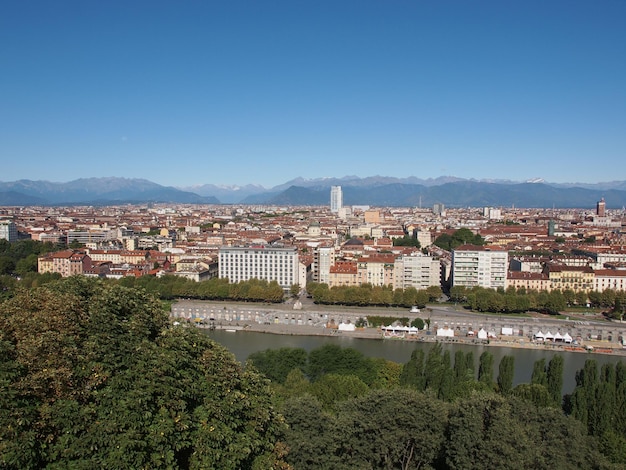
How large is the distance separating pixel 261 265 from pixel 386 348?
6.43 metres

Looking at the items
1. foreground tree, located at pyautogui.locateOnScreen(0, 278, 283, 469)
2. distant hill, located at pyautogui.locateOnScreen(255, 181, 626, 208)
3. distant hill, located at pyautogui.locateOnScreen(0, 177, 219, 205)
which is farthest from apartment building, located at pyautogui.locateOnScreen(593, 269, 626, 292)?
distant hill, located at pyautogui.locateOnScreen(0, 177, 219, 205)

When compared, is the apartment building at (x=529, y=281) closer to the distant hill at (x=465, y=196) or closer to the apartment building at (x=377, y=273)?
the apartment building at (x=377, y=273)

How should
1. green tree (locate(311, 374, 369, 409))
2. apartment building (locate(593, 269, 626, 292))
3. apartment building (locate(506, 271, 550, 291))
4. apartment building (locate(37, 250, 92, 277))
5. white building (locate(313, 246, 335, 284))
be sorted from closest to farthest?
green tree (locate(311, 374, 369, 409)), apartment building (locate(593, 269, 626, 292)), apartment building (locate(506, 271, 550, 291)), white building (locate(313, 246, 335, 284)), apartment building (locate(37, 250, 92, 277))

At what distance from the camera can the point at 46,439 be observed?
2.62m

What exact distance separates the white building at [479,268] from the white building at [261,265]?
454 cm

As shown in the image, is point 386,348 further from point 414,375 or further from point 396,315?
point 414,375

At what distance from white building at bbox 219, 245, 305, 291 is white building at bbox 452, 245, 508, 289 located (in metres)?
4.54

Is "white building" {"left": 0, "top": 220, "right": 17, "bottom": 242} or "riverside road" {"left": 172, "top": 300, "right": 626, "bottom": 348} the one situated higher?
"white building" {"left": 0, "top": 220, "right": 17, "bottom": 242}

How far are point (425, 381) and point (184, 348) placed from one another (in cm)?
484

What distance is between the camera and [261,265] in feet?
54.2

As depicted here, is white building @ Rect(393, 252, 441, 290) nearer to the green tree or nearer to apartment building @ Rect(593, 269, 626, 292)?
apartment building @ Rect(593, 269, 626, 292)

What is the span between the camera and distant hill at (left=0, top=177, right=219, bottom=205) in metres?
134

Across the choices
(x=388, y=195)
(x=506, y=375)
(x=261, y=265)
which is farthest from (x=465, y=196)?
(x=506, y=375)

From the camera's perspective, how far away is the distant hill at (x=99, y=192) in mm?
134125
